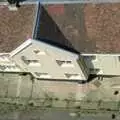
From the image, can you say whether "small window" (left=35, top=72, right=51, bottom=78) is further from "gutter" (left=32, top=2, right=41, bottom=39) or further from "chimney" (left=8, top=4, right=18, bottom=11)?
"chimney" (left=8, top=4, right=18, bottom=11)

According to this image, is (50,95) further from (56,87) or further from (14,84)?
(14,84)

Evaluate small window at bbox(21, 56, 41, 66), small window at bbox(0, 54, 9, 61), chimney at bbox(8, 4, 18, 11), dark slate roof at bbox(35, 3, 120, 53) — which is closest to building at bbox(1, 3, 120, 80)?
dark slate roof at bbox(35, 3, 120, 53)

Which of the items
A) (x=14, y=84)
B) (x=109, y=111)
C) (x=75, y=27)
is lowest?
(x=109, y=111)

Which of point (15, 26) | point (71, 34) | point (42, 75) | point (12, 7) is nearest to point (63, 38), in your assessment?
point (71, 34)

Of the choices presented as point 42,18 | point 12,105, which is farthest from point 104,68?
point 12,105

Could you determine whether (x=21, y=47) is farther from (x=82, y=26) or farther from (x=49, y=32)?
(x=82, y=26)

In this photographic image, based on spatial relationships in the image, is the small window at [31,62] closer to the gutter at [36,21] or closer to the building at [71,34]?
the building at [71,34]
